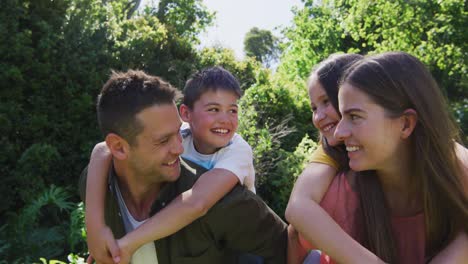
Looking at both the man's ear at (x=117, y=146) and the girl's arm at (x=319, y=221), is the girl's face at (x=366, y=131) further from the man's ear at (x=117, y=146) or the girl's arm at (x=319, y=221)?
the man's ear at (x=117, y=146)

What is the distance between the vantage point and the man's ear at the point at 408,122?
212 centimetres

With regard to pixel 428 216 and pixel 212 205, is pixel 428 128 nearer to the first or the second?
pixel 428 216

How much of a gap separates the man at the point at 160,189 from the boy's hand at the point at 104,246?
0.39 ft

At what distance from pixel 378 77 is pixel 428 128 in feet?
0.96

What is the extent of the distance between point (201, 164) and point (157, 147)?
586 millimetres

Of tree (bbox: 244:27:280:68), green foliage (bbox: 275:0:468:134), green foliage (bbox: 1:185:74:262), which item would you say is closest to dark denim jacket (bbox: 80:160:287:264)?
green foliage (bbox: 1:185:74:262)

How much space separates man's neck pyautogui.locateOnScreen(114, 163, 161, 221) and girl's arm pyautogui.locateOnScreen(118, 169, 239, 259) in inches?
10.2

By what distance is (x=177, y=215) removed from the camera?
2.38 meters

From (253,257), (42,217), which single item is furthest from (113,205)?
(42,217)

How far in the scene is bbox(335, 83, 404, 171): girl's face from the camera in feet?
6.91

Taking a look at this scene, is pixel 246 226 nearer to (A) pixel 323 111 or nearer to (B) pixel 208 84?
(A) pixel 323 111

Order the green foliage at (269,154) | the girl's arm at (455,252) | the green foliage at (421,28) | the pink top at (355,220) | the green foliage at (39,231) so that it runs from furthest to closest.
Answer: the green foliage at (421,28) < the green foliage at (269,154) < the green foliage at (39,231) < the pink top at (355,220) < the girl's arm at (455,252)

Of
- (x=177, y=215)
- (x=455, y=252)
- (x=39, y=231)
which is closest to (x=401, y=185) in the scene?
(x=455, y=252)

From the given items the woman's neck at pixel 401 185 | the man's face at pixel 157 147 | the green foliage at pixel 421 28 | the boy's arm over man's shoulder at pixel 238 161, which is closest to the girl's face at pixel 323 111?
the woman's neck at pixel 401 185
